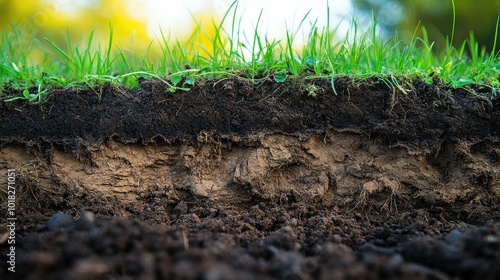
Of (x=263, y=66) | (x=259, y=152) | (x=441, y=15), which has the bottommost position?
(x=259, y=152)

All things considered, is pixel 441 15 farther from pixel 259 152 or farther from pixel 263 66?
pixel 259 152

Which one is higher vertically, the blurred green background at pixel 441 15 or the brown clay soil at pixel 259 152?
the blurred green background at pixel 441 15

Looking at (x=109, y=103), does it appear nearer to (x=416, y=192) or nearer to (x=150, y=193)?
(x=150, y=193)

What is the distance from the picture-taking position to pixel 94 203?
2662 millimetres

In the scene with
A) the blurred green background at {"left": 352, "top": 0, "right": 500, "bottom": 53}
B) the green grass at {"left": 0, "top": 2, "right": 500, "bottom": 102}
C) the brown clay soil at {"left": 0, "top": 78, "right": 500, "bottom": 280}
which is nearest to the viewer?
the brown clay soil at {"left": 0, "top": 78, "right": 500, "bottom": 280}

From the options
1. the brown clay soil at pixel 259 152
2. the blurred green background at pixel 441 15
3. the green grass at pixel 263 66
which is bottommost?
the brown clay soil at pixel 259 152

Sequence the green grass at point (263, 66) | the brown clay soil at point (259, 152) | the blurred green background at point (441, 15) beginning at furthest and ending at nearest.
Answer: the blurred green background at point (441, 15) → the green grass at point (263, 66) → the brown clay soil at point (259, 152)

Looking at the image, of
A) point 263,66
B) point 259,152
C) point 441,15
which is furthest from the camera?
point 441,15

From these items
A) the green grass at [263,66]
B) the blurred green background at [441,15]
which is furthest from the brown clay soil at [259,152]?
the blurred green background at [441,15]

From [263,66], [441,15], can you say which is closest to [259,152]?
[263,66]

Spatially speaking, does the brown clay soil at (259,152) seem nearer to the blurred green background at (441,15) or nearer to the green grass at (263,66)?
the green grass at (263,66)

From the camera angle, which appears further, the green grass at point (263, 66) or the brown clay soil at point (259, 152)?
the green grass at point (263, 66)

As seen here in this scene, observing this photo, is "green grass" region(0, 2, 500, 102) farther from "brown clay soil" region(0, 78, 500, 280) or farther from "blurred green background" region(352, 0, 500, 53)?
"blurred green background" region(352, 0, 500, 53)

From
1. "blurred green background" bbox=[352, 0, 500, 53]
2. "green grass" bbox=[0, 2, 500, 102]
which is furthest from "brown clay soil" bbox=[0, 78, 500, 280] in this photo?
"blurred green background" bbox=[352, 0, 500, 53]
